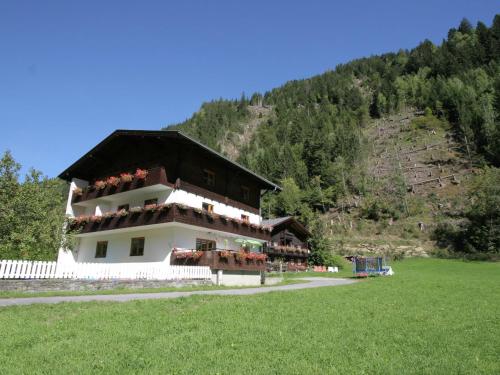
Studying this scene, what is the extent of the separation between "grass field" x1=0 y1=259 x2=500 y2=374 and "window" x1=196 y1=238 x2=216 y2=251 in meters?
14.7

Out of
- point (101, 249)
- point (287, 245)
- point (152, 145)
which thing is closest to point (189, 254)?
point (152, 145)

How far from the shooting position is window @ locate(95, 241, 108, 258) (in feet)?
92.6

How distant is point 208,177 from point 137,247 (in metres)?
7.28

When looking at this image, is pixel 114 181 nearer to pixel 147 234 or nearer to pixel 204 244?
pixel 147 234

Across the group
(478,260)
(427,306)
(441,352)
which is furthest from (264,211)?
(441,352)

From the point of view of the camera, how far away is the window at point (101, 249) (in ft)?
92.6

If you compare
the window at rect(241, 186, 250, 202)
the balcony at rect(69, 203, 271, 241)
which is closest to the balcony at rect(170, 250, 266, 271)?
the balcony at rect(69, 203, 271, 241)

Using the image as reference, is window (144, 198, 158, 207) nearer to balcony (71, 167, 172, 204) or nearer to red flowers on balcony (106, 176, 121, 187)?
balcony (71, 167, 172, 204)

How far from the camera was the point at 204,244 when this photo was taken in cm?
2591

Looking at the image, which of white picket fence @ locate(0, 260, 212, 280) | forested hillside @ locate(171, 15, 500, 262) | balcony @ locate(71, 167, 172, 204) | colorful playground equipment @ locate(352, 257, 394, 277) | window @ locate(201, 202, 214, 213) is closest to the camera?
white picket fence @ locate(0, 260, 212, 280)

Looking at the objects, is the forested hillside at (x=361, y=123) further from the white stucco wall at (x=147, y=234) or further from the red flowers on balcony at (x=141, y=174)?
the red flowers on balcony at (x=141, y=174)

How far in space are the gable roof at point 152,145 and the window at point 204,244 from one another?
624 cm

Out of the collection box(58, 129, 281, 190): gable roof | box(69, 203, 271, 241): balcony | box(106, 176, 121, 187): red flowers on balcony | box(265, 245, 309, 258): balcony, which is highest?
box(58, 129, 281, 190): gable roof

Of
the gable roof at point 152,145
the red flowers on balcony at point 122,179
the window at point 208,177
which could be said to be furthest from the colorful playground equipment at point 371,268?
the red flowers on balcony at point 122,179
